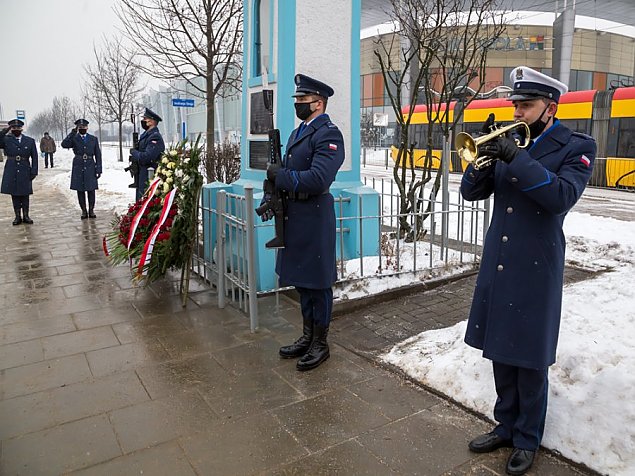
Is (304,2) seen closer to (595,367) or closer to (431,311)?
(431,311)

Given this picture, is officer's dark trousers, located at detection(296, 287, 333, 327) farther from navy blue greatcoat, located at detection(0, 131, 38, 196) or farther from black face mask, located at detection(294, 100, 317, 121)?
navy blue greatcoat, located at detection(0, 131, 38, 196)

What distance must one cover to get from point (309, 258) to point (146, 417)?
4.85 ft

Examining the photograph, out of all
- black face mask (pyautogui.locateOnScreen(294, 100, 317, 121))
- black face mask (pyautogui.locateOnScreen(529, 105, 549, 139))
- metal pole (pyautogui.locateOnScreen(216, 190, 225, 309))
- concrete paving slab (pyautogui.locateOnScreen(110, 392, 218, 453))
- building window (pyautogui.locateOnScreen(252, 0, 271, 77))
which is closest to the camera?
black face mask (pyautogui.locateOnScreen(529, 105, 549, 139))

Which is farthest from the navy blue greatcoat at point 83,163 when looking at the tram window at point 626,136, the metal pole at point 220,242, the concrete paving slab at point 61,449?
the tram window at point 626,136

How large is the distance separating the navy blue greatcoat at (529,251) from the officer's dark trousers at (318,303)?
4.86 feet

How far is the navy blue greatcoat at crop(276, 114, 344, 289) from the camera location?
12.2 feet

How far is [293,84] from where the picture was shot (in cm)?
559

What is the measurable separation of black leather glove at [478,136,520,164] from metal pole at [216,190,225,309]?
3080 millimetres

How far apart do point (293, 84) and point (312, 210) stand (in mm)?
2198

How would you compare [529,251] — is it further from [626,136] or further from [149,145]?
[626,136]

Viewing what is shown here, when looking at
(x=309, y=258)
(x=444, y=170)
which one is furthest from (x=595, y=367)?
(x=444, y=170)

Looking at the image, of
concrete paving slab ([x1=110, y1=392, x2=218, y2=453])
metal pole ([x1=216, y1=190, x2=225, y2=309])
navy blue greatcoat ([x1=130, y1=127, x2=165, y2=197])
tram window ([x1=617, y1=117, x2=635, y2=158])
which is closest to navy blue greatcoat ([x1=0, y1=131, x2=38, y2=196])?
navy blue greatcoat ([x1=130, y1=127, x2=165, y2=197])

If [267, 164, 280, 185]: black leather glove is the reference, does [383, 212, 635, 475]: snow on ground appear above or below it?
below

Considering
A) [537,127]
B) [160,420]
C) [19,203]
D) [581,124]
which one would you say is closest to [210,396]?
[160,420]
